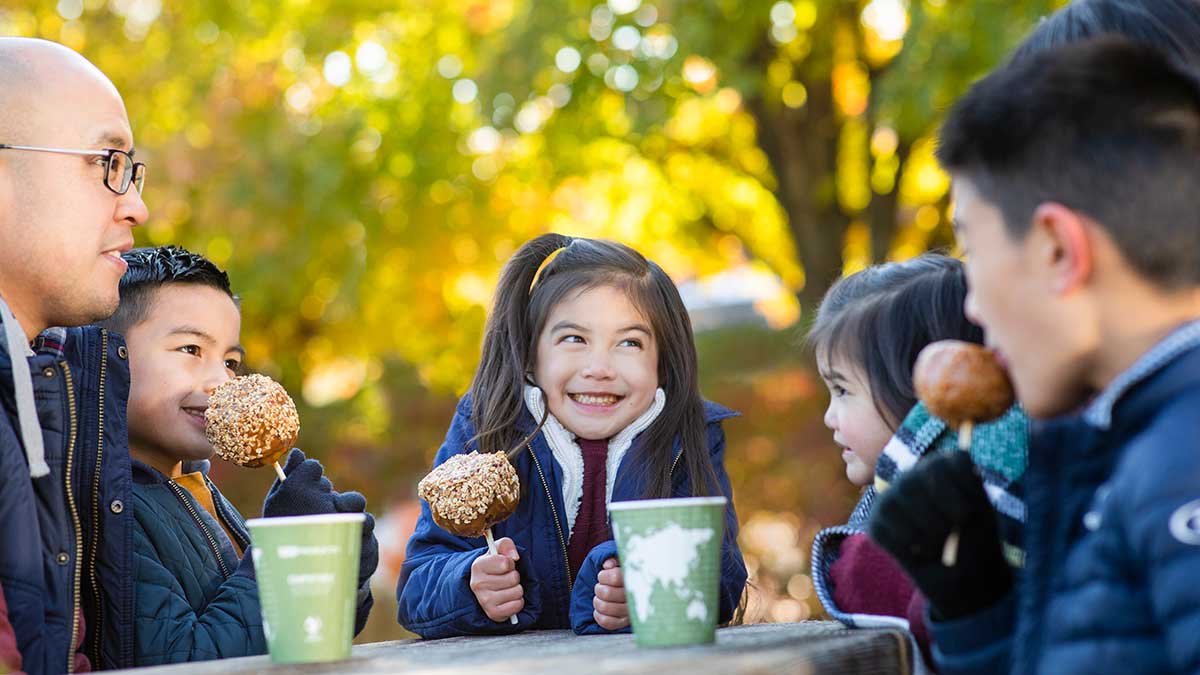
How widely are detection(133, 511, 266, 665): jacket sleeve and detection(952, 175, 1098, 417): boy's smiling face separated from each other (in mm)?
1716

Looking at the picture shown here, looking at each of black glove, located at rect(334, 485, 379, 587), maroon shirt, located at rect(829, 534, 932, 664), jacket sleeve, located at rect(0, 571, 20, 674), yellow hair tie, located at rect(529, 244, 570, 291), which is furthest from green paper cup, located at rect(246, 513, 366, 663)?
yellow hair tie, located at rect(529, 244, 570, 291)

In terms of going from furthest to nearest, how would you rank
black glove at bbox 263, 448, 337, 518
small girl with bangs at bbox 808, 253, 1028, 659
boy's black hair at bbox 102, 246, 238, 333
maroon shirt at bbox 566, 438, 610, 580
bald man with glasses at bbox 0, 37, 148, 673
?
maroon shirt at bbox 566, 438, 610, 580 < boy's black hair at bbox 102, 246, 238, 333 < black glove at bbox 263, 448, 337, 518 < bald man with glasses at bbox 0, 37, 148, 673 < small girl with bangs at bbox 808, 253, 1028, 659

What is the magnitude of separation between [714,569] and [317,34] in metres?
8.07

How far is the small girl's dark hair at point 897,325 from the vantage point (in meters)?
2.80

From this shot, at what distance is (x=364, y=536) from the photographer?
2.78 m

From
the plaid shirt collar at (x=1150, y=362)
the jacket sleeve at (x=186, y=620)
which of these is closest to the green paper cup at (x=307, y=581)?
the jacket sleeve at (x=186, y=620)

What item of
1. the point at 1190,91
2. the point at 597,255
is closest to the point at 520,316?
the point at 597,255

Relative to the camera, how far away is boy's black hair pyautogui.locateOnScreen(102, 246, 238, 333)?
328 centimetres

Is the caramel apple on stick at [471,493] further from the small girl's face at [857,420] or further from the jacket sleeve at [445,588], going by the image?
the small girl's face at [857,420]

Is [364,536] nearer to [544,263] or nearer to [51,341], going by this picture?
[51,341]

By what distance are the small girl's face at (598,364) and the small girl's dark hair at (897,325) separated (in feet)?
2.30

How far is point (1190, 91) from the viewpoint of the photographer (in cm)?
186

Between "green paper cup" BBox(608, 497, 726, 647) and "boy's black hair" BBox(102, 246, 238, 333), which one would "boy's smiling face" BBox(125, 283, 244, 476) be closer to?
"boy's black hair" BBox(102, 246, 238, 333)

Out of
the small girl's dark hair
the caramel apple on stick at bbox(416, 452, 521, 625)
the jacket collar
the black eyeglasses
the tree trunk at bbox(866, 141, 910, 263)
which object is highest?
the tree trunk at bbox(866, 141, 910, 263)
